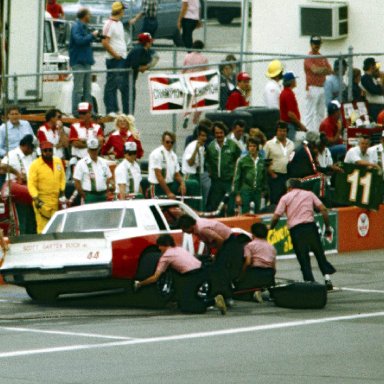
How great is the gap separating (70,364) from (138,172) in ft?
26.2

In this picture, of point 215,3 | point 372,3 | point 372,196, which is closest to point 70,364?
point 372,196

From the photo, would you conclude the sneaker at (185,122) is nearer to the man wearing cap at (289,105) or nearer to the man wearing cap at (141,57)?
the man wearing cap at (141,57)

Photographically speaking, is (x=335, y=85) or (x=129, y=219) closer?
(x=129, y=219)

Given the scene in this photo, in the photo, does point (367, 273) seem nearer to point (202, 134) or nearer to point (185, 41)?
point (202, 134)

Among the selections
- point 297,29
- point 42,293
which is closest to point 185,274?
point 42,293

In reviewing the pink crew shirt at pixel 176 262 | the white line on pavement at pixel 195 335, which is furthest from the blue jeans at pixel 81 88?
the white line on pavement at pixel 195 335

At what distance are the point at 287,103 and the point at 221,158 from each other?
3.35 m

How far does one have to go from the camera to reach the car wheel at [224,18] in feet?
160

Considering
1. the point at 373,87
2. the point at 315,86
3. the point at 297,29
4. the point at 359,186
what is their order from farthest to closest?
the point at 297,29 → the point at 373,87 → the point at 315,86 → the point at 359,186

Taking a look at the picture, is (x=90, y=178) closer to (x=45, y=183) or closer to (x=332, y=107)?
(x=45, y=183)

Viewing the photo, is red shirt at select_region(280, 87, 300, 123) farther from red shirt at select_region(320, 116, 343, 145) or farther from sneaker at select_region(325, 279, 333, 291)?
sneaker at select_region(325, 279, 333, 291)

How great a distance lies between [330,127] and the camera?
27109mm

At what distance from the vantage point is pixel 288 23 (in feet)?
109

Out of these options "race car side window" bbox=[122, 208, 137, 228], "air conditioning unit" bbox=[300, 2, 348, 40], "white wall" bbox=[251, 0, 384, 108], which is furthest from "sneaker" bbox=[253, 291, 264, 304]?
"air conditioning unit" bbox=[300, 2, 348, 40]
